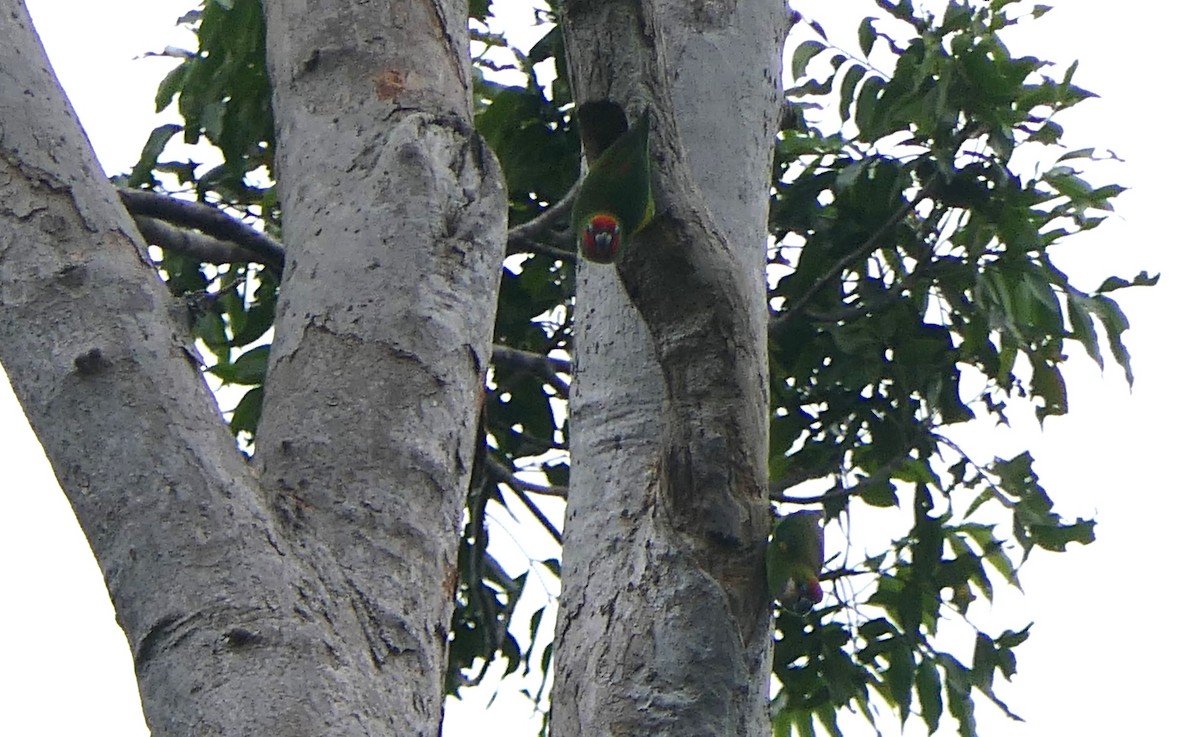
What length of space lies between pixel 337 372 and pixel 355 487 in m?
0.15

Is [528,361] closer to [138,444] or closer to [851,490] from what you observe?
[851,490]

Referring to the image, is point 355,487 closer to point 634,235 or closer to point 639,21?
point 634,235

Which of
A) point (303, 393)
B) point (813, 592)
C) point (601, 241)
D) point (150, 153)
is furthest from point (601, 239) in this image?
point (150, 153)

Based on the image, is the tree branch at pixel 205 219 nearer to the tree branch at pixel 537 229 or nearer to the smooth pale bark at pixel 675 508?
the tree branch at pixel 537 229

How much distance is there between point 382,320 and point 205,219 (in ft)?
1.76

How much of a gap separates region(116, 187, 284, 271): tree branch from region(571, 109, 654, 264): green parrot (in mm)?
530

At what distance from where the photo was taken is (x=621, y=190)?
171 centimetres

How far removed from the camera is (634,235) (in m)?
1.77

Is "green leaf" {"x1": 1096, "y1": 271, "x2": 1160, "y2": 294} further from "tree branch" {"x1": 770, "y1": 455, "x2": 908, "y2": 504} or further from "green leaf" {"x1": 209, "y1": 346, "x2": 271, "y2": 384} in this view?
"green leaf" {"x1": 209, "y1": 346, "x2": 271, "y2": 384}

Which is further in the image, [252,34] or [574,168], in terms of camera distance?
[574,168]

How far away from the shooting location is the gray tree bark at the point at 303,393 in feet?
4.38

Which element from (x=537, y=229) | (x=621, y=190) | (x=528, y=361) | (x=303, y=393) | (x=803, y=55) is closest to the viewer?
(x=303, y=393)

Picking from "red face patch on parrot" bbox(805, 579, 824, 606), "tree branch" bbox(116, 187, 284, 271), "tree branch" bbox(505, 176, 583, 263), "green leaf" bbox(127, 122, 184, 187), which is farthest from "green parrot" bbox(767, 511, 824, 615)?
"green leaf" bbox(127, 122, 184, 187)

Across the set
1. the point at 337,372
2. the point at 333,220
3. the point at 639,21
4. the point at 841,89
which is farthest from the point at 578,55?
the point at 841,89
